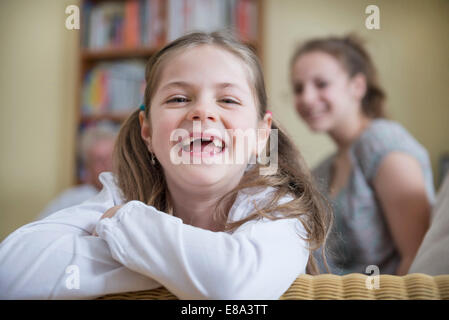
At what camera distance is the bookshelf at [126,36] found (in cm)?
242

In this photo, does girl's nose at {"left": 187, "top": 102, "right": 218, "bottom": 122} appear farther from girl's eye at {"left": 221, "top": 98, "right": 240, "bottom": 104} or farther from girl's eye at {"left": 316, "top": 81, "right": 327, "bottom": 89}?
girl's eye at {"left": 316, "top": 81, "right": 327, "bottom": 89}

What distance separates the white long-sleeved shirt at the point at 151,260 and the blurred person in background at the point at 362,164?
1.57 feet

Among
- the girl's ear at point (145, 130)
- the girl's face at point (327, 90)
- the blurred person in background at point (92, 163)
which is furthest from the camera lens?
the blurred person in background at point (92, 163)

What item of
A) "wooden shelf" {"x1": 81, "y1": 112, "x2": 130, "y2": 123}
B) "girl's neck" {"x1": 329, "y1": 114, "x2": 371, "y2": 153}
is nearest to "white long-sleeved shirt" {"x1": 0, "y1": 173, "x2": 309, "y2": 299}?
"girl's neck" {"x1": 329, "y1": 114, "x2": 371, "y2": 153}

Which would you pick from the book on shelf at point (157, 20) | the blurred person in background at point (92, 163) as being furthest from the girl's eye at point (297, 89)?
the blurred person in background at point (92, 163)

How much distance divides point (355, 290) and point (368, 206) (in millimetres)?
865

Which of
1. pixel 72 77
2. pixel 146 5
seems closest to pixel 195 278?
pixel 146 5

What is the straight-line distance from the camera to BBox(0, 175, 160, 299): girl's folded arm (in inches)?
21.4

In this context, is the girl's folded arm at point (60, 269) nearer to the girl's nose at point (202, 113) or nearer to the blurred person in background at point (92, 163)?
the girl's nose at point (202, 113)

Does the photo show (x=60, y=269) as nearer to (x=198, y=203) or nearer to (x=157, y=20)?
(x=198, y=203)

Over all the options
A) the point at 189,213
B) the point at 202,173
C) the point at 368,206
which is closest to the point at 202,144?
the point at 202,173

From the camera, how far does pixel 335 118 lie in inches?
67.8

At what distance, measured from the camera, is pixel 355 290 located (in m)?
0.54

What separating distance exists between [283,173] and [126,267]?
37 cm
